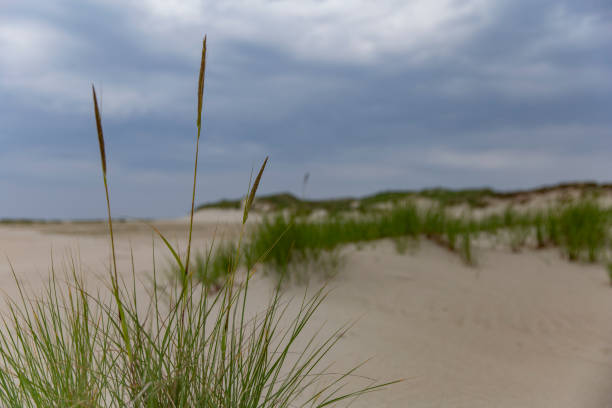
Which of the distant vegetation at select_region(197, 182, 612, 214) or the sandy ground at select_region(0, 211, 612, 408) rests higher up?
the distant vegetation at select_region(197, 182, 612, 214)

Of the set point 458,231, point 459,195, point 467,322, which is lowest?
point 467,322

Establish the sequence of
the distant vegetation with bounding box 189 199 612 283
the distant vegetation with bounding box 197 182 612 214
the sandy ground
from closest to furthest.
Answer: the sandy ground → the distant vegetation with bounding box 189 199 612 283 → the distant vegetation with bounding box 197 182 612 214

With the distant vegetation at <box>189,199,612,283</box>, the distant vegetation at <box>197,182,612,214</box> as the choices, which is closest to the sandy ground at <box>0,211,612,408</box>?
the distant vegetation at <box>189,199,612,283</box>

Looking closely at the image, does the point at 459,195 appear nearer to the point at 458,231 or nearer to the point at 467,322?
the point at 458,231

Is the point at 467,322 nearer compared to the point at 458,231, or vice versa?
the point at 467,322

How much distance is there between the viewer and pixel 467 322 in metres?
3.46

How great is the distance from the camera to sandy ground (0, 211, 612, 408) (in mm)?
2333

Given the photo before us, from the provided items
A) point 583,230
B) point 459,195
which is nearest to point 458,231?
point 583,230

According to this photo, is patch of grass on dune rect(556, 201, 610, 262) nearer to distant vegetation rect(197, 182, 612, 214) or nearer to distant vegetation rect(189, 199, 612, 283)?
distant vegetation rect(189, 199, 612, 283)

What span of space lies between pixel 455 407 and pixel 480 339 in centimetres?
118

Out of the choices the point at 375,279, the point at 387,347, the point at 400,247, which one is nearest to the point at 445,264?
the point at 400,247

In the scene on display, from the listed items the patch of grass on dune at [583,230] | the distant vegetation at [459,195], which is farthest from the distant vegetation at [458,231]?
the distant vegetation at [459,195]

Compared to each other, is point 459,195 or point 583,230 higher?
point 459,195

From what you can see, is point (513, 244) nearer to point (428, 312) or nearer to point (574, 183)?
point (428, 312)
